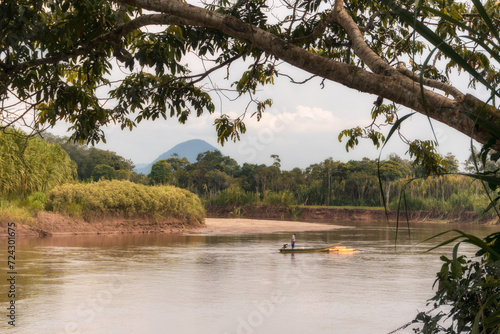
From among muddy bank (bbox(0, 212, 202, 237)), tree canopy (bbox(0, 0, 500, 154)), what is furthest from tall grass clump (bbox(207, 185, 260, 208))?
tree canopy (bbox(0, 0, 500, 154))

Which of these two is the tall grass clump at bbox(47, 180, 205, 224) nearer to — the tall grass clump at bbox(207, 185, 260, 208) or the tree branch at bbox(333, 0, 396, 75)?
the tall grass clump at bbox(207, 185, 260, 208)

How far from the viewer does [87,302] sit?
31.0 feet

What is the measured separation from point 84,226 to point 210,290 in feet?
44.8

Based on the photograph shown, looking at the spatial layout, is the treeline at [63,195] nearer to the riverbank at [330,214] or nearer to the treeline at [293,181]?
the riverbank at [330,214]

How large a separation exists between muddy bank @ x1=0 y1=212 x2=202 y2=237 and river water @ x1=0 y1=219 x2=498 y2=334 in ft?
11.0

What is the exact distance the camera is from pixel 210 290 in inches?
426

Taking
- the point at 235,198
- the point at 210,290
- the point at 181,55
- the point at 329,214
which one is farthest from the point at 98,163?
the point at 181,55

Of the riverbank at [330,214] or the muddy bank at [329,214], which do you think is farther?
the muddy bank at [329,214]

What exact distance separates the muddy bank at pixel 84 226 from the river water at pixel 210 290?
334cm

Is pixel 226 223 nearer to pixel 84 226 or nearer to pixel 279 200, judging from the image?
pixel 84 226

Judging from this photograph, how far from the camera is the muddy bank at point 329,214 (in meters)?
41.4

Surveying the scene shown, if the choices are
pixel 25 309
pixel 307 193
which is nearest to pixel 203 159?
pixel 307 193

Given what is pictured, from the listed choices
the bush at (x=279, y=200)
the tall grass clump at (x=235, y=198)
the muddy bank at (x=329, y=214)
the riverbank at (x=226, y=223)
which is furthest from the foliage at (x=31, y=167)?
the bush at (x=279, y=200)

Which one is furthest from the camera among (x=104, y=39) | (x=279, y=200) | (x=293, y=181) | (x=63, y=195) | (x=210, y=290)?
(x=293, y=181)
